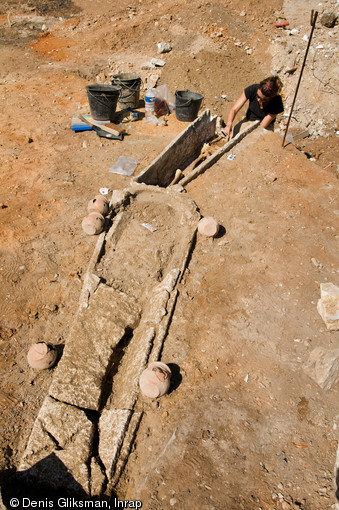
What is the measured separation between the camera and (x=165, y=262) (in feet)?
16.5

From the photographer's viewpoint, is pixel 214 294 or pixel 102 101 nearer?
pixel 214 294

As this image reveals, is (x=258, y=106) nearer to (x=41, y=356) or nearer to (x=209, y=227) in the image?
(x=209, y=227)

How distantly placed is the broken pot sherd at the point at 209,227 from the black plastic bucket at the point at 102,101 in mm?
5063

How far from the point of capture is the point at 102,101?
27.3ft

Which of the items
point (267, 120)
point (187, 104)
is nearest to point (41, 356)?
point (267, 120)

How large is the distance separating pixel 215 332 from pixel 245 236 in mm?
1921

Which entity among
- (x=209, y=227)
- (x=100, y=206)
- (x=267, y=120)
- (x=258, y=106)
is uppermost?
(x=258, y=106)

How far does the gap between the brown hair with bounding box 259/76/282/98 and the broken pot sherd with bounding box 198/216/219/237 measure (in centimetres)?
315

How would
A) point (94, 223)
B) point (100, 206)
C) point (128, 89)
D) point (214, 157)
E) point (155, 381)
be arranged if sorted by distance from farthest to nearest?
point (128, 89)
point (214, 157)
point (100, 206)
point (94, 223)
point (155, 381)

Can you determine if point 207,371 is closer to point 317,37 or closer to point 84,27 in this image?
point 317,37

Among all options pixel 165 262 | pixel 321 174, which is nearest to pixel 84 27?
pixel 321 174

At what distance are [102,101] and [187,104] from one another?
2.28 m

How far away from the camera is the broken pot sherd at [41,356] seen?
3.84 meters

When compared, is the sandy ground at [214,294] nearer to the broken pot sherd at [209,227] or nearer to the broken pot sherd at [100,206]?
the broken pot sherd at [209,227]
